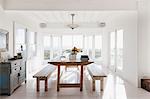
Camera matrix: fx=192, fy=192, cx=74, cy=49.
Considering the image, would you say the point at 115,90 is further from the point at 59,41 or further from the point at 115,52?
the point at 59,41

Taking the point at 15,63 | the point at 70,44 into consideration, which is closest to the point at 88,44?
the point at 70,44

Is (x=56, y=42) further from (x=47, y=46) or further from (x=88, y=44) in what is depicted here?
(x=88, y=44)

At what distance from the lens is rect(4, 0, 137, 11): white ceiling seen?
5633mm

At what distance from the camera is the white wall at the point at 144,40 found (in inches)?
227

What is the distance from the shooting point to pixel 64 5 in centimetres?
568

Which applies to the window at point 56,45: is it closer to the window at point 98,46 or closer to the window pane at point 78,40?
the window pane at point 78,40

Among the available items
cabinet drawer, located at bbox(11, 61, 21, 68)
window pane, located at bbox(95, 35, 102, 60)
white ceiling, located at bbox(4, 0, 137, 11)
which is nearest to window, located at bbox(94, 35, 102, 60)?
window pane, located at bbox(95, 35, 102, 60)

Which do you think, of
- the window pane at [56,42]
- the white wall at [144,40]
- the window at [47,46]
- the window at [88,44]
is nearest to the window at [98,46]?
the window at [88,44]

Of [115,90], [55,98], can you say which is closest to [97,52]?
[115,90]

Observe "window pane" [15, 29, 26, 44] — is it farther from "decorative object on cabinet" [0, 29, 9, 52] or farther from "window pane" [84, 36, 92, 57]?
"window pane" [84, 36, 92, 57]

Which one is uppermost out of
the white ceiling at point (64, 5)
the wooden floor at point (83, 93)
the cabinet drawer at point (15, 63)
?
the white ceiling at point (64, 5)

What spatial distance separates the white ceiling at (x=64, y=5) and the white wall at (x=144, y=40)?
41cm

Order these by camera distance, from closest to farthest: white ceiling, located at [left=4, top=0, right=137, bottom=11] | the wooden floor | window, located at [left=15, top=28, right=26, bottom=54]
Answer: the wooden floor
white ceiling, located at [left=4, top=0, right=137, bottom=11]
window, located at [left=15, top=28, right=26, bottom=54]

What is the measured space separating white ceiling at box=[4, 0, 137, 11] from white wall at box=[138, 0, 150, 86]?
412 millimetres
